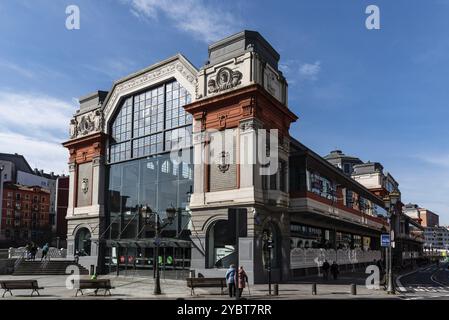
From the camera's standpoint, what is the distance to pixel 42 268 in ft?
136

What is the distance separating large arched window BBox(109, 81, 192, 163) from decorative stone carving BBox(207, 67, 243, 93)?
3.14 metres

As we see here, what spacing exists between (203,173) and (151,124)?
8.94 meters

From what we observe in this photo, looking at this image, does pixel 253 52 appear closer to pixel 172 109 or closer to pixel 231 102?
pixel 231 102

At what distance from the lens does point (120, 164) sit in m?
43.2

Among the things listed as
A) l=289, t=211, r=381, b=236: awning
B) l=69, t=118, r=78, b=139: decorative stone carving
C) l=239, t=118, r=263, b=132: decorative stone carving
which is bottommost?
l=289, t=211, r=381, b=236: awning

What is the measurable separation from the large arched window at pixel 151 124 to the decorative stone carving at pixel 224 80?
314 centimetres

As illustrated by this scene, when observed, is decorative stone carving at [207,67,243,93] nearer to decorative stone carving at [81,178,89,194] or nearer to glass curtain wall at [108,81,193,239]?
glass curtain wall at [108,81,193,239]

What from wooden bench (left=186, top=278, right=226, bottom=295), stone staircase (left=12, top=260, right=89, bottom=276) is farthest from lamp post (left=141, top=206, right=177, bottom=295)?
stone staircase (left=12, top=260, right=89, bottom=276)

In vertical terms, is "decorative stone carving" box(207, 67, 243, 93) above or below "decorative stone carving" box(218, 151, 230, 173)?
above

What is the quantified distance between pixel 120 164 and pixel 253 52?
17.8 meters

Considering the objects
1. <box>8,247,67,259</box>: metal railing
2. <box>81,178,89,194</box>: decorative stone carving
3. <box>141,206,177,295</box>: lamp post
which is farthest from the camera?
<box>81,178,89,194</box>: decorative stone carving

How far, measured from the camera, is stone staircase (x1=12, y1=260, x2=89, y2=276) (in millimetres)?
40875

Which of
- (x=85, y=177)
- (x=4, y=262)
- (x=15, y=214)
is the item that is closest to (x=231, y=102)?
(x=85, y=177)

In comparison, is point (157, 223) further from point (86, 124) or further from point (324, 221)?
point (86, 124)
